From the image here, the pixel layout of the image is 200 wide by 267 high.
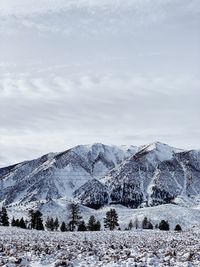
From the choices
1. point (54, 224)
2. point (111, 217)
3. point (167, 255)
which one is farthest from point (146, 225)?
point (167, 255)

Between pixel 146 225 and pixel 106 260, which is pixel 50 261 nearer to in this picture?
pixel 106 260

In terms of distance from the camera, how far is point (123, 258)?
71.0ft

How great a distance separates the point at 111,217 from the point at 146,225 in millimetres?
43812

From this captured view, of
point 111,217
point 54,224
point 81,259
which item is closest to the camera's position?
point 81,259

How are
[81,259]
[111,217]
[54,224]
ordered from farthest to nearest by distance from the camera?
[54,224] → [111,217] → [81,259]

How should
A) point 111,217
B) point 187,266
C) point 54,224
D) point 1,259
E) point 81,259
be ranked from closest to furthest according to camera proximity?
point 187,266 → point 1,259 → point 81,259 → point 111,217 → point 54,224

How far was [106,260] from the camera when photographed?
21.1 meters

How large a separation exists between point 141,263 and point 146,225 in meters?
142

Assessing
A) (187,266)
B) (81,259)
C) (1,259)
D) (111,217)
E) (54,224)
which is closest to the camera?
(187,266)

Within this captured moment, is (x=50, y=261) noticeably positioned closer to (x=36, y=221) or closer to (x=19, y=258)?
(x=19, y=258)

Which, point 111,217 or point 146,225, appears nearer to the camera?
point 111,217

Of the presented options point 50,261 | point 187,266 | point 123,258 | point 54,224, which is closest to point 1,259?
point 50,261

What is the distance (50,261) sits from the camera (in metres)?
21.1

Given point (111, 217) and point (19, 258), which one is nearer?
point (19, 258)
